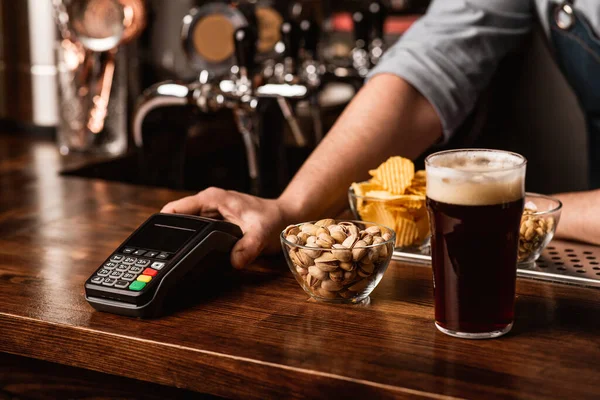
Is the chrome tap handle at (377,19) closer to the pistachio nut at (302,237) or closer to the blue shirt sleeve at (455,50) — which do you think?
the blue shirt sleeve at (455,50)

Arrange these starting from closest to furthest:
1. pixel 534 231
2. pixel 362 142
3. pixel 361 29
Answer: pixel 534 231
pixel 362 142
pixel 361 29

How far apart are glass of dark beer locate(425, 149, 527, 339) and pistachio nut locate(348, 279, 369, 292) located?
0.10m

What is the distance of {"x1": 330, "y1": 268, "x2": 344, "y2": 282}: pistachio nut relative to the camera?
932mm

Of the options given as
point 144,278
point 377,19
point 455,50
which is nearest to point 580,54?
point 455,50

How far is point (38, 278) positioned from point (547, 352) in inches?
25.5

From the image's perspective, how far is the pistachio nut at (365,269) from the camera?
93 centimetres

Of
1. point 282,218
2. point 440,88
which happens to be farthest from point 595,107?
point 282,218

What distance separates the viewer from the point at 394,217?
44.1 inches

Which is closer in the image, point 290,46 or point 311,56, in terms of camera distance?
point 290,46

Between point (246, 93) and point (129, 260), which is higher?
point (246, 93)

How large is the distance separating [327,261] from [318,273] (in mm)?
22

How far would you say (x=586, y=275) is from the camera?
1048 millimetres

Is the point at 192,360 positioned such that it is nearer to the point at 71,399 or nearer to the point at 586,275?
the point at 71,399

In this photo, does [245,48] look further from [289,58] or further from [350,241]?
[350,241]
